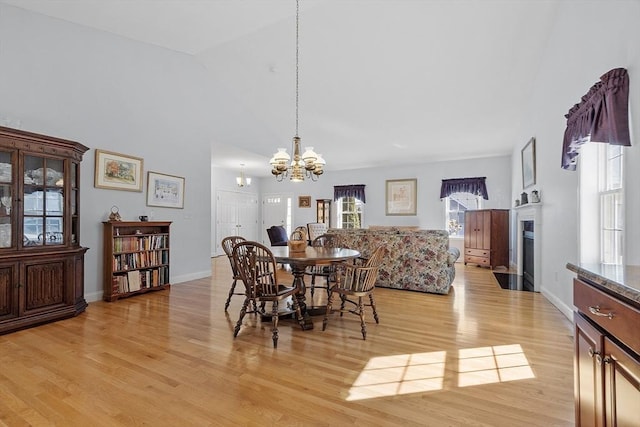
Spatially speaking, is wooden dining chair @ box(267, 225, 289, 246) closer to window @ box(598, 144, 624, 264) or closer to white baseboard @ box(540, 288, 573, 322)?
white baseboard @ box(540, 288, 573, 322)

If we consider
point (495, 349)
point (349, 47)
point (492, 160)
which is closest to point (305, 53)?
point (349, 47)

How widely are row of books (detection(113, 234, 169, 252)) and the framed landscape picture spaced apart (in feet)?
19.1

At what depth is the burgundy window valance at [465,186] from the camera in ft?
24.1

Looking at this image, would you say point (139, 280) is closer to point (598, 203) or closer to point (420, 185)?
point (598, 203)

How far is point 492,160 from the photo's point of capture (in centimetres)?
741

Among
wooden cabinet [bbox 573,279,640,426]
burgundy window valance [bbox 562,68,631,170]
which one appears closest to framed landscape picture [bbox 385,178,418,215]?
burgundy window valance [bbox 562,68,631,170]

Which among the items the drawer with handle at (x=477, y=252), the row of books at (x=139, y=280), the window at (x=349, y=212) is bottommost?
the row of books at (x=139, y=280)

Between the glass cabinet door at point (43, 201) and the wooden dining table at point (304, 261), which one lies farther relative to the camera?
the glass cabinet door at point (43, 201)

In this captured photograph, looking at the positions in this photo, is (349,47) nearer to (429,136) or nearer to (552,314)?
(429,136)

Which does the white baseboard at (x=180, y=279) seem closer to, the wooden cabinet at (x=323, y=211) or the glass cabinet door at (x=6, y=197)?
the glass cabinet door at (x=6, y=197)

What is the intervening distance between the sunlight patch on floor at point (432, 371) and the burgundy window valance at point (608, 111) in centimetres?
168

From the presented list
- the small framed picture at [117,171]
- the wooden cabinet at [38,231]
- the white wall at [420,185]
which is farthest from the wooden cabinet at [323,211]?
the wooden cabinet at [38,231]

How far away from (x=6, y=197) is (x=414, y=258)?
4.70m

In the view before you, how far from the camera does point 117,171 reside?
423cm
